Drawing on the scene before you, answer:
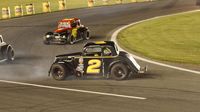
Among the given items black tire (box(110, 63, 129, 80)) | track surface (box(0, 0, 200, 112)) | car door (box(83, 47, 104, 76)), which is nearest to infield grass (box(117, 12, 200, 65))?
track surface (box(0, 0, 200, 112))

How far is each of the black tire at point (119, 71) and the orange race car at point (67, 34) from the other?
10374 millimetres

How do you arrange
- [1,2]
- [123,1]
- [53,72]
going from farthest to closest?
[1,2], [123,1], [53,72]

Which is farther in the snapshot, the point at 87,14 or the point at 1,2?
the point at 1,2

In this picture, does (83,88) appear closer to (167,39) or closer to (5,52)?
(5,52)

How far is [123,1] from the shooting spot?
5756 centimetres

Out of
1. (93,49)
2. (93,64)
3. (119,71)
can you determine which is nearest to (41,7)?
(93,49)

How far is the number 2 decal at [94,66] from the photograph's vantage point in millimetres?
18906

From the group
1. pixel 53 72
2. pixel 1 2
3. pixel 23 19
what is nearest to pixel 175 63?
pixel 53 72

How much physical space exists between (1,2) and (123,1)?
17818mm

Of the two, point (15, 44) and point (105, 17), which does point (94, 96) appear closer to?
point (15, 44)

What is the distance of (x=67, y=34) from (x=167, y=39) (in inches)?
250

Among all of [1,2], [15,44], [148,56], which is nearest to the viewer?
[148,56]

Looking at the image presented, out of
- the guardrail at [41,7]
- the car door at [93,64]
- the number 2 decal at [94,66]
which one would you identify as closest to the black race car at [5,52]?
the car door at [93,64]

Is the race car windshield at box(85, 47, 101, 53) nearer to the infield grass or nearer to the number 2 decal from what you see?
the number 2 decal
